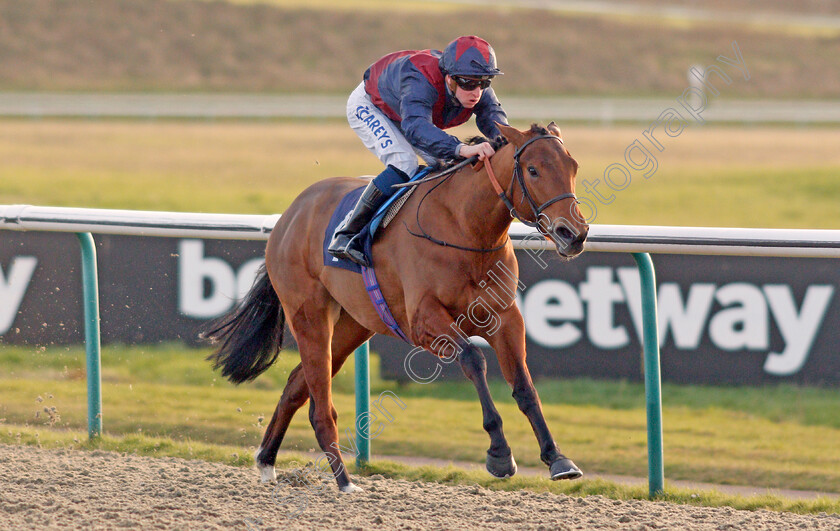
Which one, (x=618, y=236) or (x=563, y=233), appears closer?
(x=563, y=233)

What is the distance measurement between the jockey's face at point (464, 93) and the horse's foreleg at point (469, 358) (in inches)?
29.1

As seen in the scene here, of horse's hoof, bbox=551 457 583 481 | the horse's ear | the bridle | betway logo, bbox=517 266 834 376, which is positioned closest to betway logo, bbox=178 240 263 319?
betway logo, bbox=517 266 834 376

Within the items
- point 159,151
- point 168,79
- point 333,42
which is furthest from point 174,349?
point 333,42

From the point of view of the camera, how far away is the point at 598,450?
16.9ft

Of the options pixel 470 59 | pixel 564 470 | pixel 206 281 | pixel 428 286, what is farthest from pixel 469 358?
pixel 206 281

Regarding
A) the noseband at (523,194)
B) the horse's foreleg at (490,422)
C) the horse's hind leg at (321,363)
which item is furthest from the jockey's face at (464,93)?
the horse's hind leg at (321,363)

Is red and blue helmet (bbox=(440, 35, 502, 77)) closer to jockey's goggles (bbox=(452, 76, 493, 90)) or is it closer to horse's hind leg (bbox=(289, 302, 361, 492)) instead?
jockey's goggles (bbox=(452, 76, 493, 90))

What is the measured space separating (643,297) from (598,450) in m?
1.44

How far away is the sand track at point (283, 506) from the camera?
345cm

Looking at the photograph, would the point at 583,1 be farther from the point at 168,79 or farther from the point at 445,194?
the point at 445,194

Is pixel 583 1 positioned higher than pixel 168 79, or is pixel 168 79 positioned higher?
pixel 583 1

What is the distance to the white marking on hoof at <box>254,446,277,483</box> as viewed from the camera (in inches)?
164

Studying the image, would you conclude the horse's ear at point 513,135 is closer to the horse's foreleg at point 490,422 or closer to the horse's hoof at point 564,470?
the horse's foreleg at point 490,422

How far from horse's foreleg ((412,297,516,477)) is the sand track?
32cm
